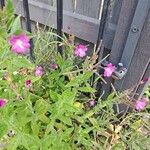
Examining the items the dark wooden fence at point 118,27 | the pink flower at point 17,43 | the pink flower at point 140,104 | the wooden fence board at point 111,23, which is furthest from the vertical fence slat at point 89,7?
the pink flower at point 17,43

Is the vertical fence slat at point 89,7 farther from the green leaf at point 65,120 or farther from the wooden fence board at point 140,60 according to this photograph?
the green leaf at point 65,120

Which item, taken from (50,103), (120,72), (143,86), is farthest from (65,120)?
(143,86)

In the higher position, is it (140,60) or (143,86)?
(140,60)

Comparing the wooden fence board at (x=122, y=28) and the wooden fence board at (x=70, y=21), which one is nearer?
the wooden fence board at (x=122, y=28)

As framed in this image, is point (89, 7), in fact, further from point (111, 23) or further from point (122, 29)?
point (122, 29)

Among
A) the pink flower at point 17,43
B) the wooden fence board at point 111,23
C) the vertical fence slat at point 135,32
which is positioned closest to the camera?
the pink flower at point 17,43

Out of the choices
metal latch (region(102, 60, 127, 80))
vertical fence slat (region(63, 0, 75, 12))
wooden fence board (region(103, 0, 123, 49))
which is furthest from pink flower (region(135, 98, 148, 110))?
vertical fence slat (region(63, 0, 75, 12))

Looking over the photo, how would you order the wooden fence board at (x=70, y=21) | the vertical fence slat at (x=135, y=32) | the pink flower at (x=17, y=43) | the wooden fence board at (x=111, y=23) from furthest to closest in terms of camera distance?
1. the wooden fence board at (x=70, y=21)
2. the wooden fence board at (x=111, y=23)
3. the vertical fence slat at (x=135, y=32)
4. the pink flower at (x=17, y=43)
